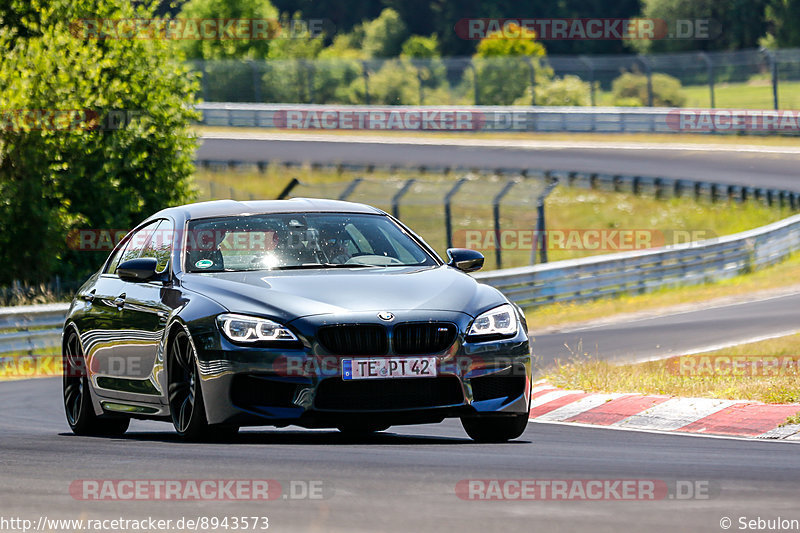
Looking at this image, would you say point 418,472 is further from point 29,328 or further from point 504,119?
point 504,119

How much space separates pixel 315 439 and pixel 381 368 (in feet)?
3.98

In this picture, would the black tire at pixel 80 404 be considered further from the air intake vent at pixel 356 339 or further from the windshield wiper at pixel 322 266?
the air intake vent at pixel 356 339

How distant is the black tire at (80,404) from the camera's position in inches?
402

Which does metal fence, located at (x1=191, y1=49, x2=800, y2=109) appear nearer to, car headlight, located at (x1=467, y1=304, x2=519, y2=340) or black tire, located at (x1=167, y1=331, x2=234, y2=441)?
car headlight, located at (x1=467, y1=304, x2=519, y2=340)

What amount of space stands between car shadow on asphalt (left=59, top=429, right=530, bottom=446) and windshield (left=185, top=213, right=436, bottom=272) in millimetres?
1092

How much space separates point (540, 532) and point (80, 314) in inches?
221

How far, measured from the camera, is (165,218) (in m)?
9.80

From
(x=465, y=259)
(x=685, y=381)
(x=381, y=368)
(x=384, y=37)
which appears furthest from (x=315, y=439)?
(x=384, y=37)

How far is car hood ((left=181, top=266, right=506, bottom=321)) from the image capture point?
8094 millimetres

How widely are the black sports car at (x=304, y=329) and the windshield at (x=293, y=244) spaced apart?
0.4 inches

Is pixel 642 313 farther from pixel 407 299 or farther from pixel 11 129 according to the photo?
pixel 407 299

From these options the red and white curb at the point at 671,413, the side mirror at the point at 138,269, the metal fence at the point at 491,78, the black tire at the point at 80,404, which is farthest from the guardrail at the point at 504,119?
the side mirror at the point at 138,269

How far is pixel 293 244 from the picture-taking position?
9.16 meters

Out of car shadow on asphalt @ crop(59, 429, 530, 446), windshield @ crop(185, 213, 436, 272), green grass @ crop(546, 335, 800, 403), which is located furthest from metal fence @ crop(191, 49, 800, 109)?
car shadow on asphalt @ crop(59, 429, 530, 446)
